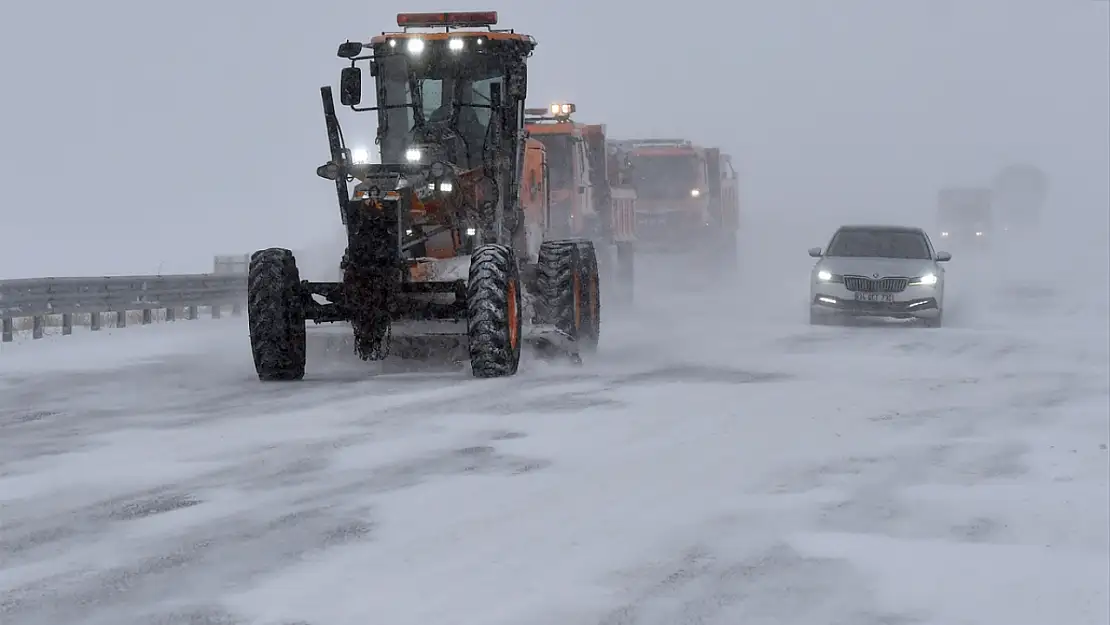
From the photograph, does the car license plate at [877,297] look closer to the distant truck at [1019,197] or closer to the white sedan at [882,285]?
the white sedan at [882,285]

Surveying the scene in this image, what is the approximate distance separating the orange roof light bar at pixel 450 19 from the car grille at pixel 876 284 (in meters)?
8.21

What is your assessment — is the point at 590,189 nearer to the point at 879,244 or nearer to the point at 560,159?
the point at 560,159

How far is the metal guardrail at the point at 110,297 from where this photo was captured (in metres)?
19.5

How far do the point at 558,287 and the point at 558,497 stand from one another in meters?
8.17

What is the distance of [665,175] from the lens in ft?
117

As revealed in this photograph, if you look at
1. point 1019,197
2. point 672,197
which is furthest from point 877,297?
point 1019,197

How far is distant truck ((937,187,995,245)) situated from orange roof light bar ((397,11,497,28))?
5209 centimetres

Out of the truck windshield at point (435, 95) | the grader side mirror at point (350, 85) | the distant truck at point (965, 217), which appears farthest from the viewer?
the distant truck at point (965, 217)

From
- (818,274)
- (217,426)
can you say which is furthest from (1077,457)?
(818,274)

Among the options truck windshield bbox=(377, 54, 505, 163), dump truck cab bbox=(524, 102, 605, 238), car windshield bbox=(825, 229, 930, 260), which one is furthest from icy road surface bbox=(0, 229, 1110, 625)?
dump truck cab bbox=(524, 102, 605, 238)

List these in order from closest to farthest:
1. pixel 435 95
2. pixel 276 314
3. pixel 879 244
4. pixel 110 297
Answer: pixel 276 314
pixel 435 95
pixel 110 297
pixel 879 244

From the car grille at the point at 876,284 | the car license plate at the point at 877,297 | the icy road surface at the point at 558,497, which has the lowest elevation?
the icy road surface at the point at 558,497

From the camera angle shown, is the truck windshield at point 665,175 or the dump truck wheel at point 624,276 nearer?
the dump truck wheel at point 624,276

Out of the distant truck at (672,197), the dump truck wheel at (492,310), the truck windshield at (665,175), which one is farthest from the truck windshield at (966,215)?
the dump truck wheel at (492,310)
